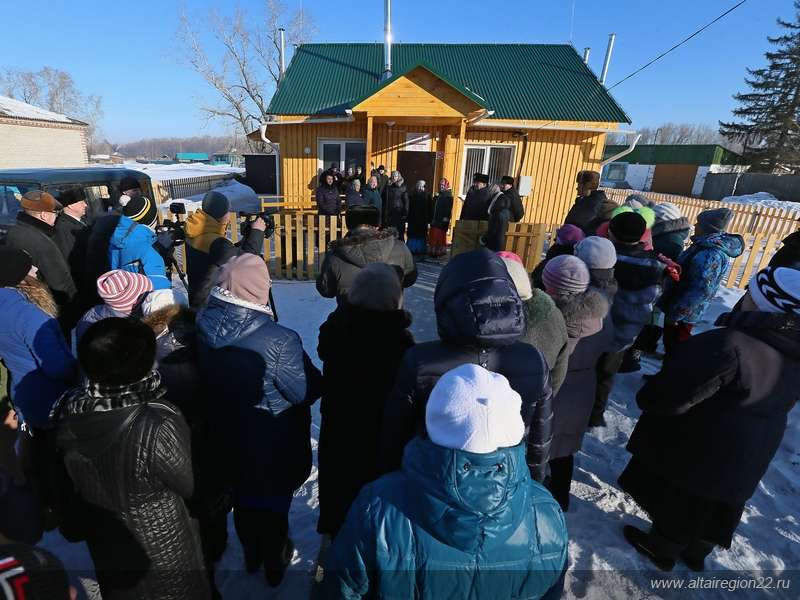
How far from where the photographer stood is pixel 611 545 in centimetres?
248

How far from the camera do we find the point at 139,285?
2.10 metres

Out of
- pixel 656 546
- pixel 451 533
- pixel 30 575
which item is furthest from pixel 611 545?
pixel 30 575

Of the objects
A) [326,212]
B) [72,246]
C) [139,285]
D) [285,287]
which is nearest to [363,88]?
[326,212]

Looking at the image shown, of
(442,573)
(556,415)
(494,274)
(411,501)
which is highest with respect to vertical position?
(494,274)

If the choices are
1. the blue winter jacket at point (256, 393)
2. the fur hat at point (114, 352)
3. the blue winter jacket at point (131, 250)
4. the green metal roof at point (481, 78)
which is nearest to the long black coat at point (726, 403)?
the blue winter jacket at point (256, 393)

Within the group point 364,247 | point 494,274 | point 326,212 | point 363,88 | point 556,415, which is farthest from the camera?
point 363,88

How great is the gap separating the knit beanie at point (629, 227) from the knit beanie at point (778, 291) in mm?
1469

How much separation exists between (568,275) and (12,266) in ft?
10.1

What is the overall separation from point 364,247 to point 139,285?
5.28ft

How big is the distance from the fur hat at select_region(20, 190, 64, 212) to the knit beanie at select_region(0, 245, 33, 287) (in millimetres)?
1648

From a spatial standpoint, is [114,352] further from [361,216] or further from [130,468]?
[361,216]

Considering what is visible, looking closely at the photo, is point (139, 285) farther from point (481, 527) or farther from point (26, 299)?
point (481, 527)

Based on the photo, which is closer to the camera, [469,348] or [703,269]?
[469,348]

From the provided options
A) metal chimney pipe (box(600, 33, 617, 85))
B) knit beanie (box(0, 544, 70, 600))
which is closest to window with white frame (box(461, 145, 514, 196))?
metal chimney pipe (box(600, 33, 617, 85))
